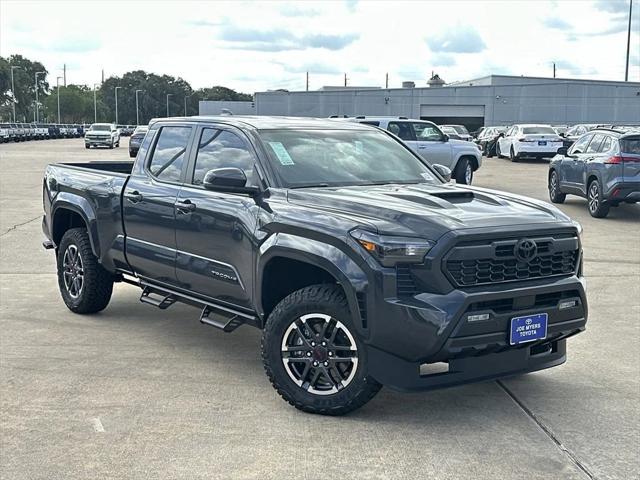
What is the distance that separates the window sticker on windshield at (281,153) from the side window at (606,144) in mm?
10771

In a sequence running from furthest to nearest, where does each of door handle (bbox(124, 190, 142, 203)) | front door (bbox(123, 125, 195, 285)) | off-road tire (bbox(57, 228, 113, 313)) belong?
off-road tire (bbox(57, 228, 113, 313)), door handle (bbox(124, 190, 142, 203)), front door (bbox(123, 125, 195, 285))

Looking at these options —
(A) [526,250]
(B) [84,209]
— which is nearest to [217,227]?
(B) [84,209]

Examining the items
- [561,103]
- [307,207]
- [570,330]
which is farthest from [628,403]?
[561,103]

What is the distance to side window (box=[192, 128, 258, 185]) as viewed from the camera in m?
5.66

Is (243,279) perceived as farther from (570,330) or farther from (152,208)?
(570,330)

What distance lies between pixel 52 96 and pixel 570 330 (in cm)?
Answer: 15285

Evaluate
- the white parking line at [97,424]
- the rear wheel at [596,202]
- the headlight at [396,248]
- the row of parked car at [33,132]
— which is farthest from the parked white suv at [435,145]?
the row of parked car at [33,132]

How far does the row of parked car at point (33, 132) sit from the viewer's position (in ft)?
194

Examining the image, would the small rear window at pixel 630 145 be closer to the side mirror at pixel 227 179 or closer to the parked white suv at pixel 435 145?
the parked white suv at pixel 435 145

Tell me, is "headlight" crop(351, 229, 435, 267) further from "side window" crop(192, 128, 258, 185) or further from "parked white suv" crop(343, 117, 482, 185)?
"parked white suv" crop(343, 117, 482, 185)

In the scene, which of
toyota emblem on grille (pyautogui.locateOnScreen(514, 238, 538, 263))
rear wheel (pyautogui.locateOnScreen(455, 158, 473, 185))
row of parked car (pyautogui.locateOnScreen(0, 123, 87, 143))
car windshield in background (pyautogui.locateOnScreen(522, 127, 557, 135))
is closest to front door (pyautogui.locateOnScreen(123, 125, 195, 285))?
toyota emblem on grille (pyautogui.locateOnScreen(514, 238, 538, 263))

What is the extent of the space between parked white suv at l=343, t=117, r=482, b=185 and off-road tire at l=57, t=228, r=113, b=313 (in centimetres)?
1200

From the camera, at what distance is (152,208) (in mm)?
6266

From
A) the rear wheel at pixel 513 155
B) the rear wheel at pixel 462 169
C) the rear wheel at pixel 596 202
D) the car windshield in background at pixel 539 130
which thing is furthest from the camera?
the rear wheel at pixel 513 155
